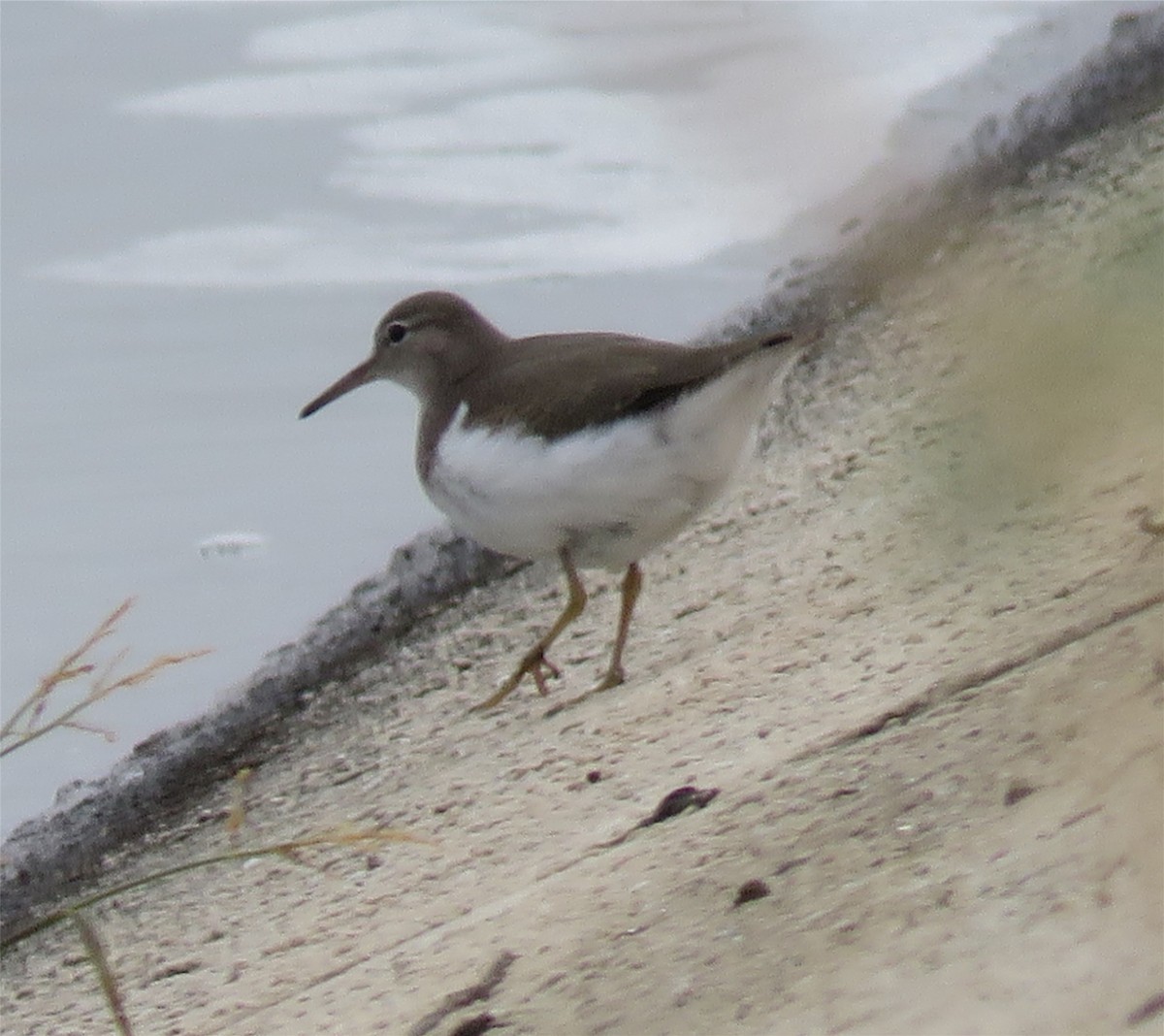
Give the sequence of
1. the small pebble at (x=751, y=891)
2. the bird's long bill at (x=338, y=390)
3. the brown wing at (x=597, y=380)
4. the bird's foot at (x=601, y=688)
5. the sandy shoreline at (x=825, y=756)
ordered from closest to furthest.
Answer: the sandy shoreline at (x=825, y=756)
the small pebble at (x=751, y=891)
the brown wing at (x=597, y=380)
the bird's foot at (x=601, y=688)
the bird's long bill at (x=338, y=390)

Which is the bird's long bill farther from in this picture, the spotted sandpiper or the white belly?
the white belly

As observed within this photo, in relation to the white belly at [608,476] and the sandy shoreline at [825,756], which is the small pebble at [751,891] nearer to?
the sandy shoreline at [825,756]

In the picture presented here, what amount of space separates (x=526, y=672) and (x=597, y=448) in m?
0.61

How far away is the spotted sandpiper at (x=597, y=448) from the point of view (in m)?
2.79

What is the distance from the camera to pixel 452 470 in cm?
308

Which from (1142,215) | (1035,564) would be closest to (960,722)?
(1035,564)

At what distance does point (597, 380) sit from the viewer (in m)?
2.88

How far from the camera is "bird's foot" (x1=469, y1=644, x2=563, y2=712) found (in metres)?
3.24

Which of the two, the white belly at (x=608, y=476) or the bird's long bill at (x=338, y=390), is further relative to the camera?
the bird's long bill at (x=338, y=390)

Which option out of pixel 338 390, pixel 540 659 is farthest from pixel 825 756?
pixel 338 390

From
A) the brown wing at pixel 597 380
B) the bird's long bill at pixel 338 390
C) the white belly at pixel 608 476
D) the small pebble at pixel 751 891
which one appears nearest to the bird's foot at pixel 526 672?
the white belly at pixel 608 476

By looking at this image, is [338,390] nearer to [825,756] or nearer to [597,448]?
[597,448]

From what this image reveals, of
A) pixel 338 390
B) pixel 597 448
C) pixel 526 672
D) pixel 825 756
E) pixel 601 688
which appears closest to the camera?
pixel 825 756

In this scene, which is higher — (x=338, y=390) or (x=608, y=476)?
(x=338, y=390)
